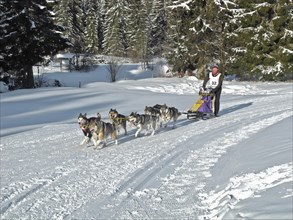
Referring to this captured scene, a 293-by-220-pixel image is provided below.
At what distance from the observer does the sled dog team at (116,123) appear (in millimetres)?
9438

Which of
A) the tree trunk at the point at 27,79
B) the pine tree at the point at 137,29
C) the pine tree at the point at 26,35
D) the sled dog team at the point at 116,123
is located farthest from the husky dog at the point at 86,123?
the pine tree at the point at 137,29

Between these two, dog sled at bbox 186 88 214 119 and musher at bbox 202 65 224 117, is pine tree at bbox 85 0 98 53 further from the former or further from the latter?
dog sled at bbox 186 88 214 119

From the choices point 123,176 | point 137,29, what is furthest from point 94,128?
point 137,29

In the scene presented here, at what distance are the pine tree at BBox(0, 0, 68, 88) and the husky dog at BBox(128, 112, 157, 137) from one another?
56.8 ft

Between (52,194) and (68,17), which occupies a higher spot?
(68,17)

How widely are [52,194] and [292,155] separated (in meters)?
4.08

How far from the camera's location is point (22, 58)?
27.1 m

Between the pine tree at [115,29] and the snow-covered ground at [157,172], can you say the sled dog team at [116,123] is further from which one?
the pine tree at [115,29]

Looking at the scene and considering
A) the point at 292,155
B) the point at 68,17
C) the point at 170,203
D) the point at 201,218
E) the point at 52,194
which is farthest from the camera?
the point at 68,17

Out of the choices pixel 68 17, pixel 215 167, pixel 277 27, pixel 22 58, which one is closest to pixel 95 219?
pixel 215 167

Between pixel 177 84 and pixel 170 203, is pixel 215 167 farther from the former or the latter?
pixel 177 84

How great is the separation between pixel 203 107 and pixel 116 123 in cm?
435

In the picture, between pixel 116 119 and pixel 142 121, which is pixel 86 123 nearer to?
pixel 116 119

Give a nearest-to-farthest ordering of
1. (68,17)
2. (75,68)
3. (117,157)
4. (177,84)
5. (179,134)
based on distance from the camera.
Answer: (117,157) → (179,134) → (177,84) → (75,68) → (68,17)
